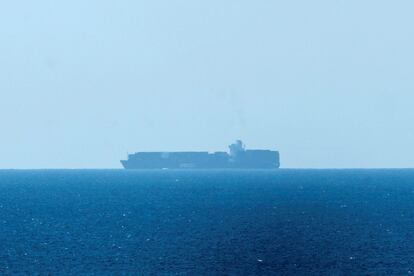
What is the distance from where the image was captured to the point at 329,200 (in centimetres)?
13475

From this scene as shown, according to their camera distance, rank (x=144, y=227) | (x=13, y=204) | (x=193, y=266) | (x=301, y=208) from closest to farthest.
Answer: (x=193, y=266), (x=144, y=227), (x=301, y=208), (x=13, y=204)

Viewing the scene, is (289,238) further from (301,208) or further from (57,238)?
(301,208)

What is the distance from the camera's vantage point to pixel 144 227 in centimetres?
8444

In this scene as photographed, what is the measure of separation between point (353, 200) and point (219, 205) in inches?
1021

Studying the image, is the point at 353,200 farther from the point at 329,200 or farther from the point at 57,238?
the point at 57,238

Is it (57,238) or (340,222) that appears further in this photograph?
(340,222)

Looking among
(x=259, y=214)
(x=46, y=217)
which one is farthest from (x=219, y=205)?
(x=46, y=217)

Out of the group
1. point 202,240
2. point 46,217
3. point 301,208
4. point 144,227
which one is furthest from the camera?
point 301,208

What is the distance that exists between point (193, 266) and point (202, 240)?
52.6ft

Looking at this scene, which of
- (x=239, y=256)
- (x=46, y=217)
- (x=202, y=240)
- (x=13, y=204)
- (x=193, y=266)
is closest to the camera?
(x=193, y=266)

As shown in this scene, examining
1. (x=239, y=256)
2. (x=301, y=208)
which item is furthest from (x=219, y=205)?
(x=239, y=256)

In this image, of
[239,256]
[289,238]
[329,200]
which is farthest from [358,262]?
[329,200]

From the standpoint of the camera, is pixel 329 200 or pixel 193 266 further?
pixel 329 200

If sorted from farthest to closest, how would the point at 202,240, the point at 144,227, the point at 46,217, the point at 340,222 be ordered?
1. the point at 46,217
2. the point at 340,222
3. the point at 144,227
4. the point at 202,240
